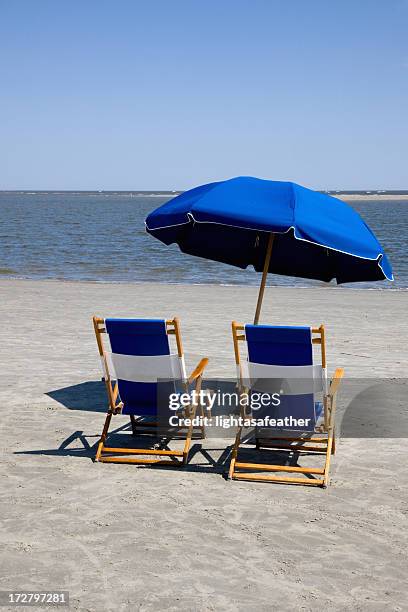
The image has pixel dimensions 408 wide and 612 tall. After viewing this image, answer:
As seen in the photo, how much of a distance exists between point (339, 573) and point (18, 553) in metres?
1.56

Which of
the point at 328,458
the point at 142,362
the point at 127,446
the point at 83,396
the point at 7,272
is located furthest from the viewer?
the point at 7,272

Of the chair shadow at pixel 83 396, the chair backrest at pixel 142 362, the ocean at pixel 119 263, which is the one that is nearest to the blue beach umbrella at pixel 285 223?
the chair backrest at pixel 142 362

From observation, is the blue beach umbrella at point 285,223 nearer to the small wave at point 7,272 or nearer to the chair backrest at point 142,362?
the chair backrest at point 142,362

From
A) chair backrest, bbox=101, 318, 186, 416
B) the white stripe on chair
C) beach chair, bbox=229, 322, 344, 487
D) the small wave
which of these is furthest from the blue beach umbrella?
the small wave

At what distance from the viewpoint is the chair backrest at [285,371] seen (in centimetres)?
524

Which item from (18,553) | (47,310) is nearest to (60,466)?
(18,553)

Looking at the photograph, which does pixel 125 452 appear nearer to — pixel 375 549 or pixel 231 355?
pixel 375 549

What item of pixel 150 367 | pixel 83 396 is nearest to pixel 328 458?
pixel 150 367

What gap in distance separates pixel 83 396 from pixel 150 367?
186 cm

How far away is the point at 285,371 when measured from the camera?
534 centimetres

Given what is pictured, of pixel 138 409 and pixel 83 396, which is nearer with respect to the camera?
pixel 138 409

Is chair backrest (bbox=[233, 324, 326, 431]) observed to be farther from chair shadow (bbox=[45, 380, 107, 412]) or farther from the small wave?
the small wave

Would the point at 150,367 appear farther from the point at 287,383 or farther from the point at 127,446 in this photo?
the point at 287,383

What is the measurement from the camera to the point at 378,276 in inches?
262
